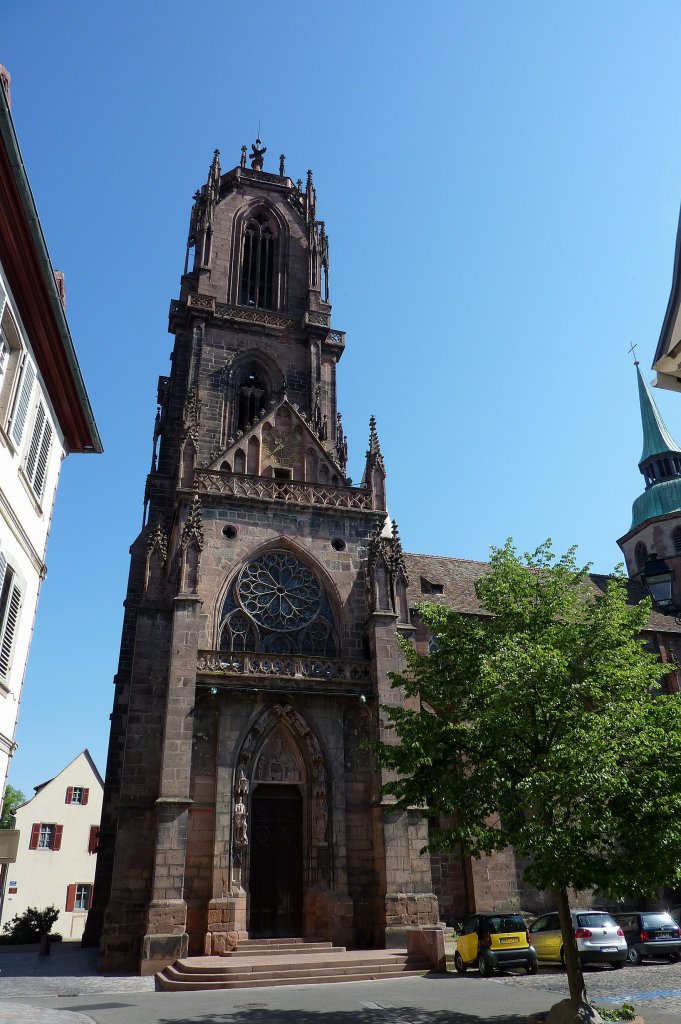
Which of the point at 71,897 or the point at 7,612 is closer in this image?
the point at 7,612

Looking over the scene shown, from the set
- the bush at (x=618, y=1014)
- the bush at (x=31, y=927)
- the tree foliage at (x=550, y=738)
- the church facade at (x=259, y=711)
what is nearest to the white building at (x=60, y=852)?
the bush at (x=31, y=927)

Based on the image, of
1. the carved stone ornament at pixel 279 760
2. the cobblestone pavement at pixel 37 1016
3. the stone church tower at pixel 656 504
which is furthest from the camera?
the stone church tower at pixel 656 504

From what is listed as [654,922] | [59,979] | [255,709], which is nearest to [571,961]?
[654,922]

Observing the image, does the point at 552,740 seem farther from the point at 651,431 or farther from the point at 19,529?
the point at 651,431

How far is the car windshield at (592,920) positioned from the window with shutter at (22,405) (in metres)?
15.9

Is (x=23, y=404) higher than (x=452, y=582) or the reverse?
the reverse

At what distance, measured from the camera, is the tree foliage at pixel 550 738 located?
1130cm

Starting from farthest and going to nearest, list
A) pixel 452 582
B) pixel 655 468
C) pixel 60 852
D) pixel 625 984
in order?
pixel 655 468 → pixel 60 852 → pixel 452 582 → pixel 625 984

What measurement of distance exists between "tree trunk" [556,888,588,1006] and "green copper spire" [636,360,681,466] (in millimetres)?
49892

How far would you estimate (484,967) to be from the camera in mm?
16328

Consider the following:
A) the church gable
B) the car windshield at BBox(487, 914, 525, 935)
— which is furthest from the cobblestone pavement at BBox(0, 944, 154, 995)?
the church gable

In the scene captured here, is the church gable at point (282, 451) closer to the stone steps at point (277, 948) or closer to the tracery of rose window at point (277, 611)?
the tracery of rose window at point (277, 611)

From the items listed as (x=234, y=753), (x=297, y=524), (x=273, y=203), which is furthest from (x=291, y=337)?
(x=234, y=753)

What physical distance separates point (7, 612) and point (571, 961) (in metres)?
10.0
